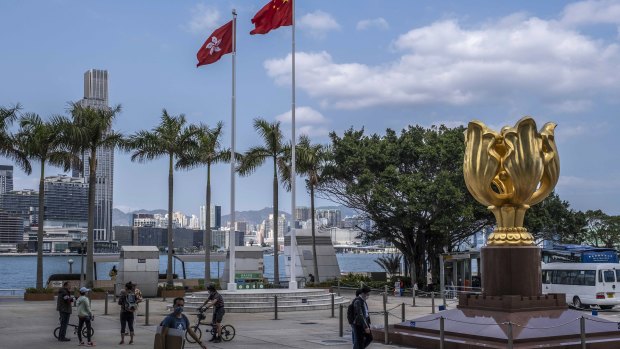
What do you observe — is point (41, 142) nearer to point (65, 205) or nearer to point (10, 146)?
point (10, 146)

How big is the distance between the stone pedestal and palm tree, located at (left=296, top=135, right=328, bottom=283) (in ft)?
83.9

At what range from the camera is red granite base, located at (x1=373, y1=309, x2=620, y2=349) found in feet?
53.4

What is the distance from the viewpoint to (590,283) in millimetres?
33531

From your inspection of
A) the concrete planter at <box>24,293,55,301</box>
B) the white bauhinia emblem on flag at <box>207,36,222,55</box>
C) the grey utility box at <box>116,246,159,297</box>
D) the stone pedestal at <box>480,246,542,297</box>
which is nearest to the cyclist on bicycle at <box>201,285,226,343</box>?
the stone pedestal at <box>480,246,542,297</box>

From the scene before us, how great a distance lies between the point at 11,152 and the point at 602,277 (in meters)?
29.5

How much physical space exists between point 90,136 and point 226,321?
53.2 ft

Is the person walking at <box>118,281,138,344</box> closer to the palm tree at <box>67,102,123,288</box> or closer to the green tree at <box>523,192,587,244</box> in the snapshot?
the palm tree at <box>67,102,123,288</box>

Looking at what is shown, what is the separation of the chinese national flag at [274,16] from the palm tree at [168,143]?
1217 cm

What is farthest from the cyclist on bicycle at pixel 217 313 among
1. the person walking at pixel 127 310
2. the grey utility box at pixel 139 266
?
the grey utility box at pixel 139 266

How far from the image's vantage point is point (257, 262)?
4256 centimetres

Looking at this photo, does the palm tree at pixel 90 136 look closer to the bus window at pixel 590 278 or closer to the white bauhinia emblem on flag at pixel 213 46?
the white bauhinia emblem on flag at pixel 213 46

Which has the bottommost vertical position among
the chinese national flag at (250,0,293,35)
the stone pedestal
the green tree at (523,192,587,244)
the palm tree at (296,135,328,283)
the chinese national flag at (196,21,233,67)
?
the stone pedestal

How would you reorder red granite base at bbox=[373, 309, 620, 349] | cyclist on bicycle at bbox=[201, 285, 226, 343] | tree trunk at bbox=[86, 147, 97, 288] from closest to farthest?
red granite base at bbox=[373, 309, 620, 349] < cyclist on bicycle at bbox=[201, 285, 226, 343] < tree trunk at bbox=[86, 147, 97, 288]

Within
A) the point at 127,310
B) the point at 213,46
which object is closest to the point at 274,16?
the point at 213,46
